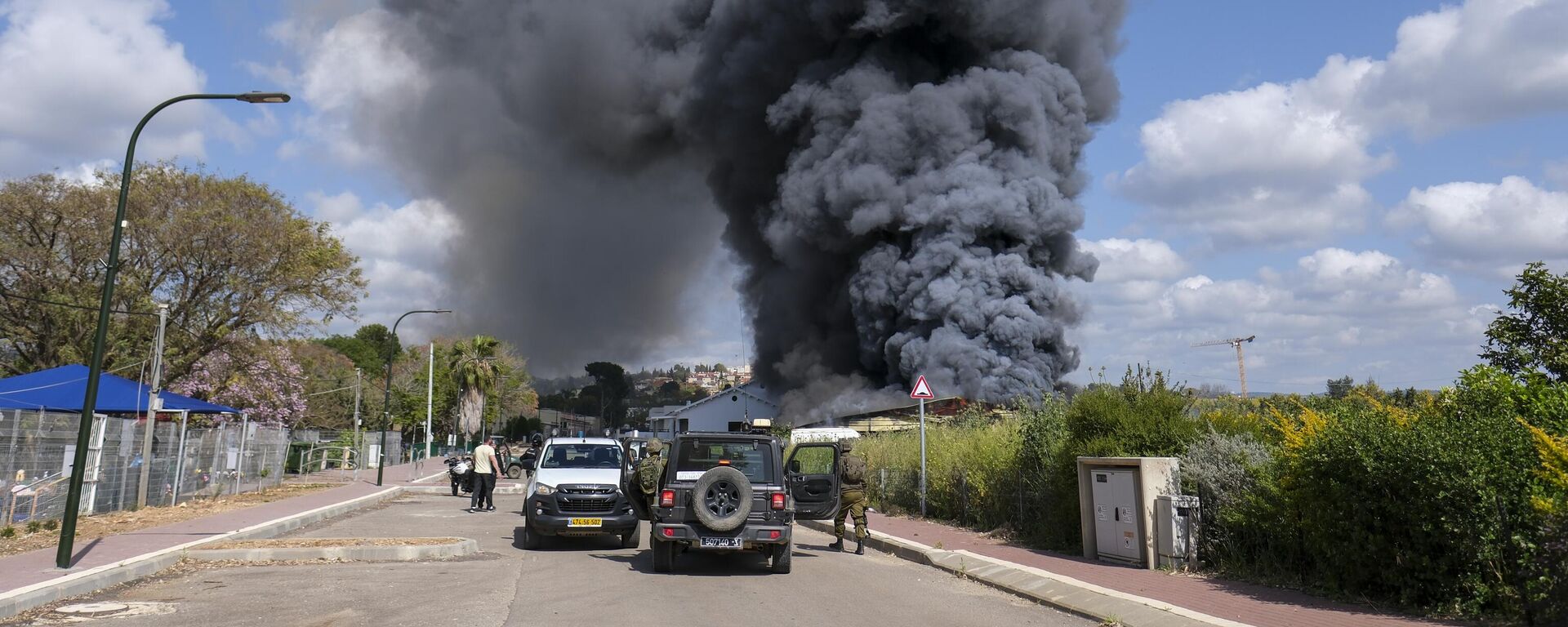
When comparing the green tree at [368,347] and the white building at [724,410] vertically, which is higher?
the green tree at [368,347]

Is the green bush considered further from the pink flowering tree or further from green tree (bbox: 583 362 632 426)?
green tree (bbox: 583 362 632 426)

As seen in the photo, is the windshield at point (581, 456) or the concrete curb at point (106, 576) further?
the windshield at point (581, 456)

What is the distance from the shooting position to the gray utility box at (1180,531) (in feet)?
31.9

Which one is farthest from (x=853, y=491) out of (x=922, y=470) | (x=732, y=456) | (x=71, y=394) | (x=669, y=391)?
(x=669, y=391)

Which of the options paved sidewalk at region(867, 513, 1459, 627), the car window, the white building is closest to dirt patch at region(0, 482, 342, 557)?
the car window

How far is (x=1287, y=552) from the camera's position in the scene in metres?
8.84

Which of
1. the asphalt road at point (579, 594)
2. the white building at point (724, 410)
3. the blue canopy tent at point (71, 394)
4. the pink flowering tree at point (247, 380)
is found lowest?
the asphalt road at point (579, 594)

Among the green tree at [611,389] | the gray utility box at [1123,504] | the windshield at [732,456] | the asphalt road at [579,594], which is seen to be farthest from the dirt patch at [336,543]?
the green tree at [611,389]

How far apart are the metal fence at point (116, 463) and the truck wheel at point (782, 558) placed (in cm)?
1118

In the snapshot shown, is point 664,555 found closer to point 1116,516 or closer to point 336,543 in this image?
point 336,543

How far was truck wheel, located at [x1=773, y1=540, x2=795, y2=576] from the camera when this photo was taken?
10.3 metres

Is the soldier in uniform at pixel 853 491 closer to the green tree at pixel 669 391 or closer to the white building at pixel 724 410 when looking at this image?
the white building at pixel 724 410

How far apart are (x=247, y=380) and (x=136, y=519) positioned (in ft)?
57.9

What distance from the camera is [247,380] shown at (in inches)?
1258
